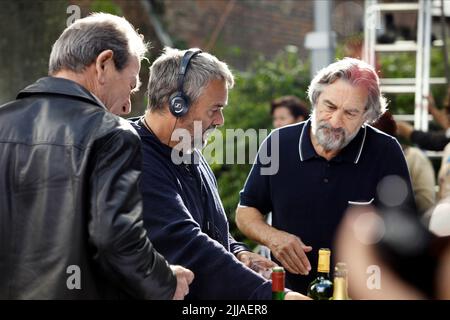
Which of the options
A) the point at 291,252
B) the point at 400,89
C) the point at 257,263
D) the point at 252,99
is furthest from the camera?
the point at 252,99

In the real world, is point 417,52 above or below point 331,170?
above

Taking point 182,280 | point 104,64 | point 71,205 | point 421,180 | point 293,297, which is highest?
point 104,64

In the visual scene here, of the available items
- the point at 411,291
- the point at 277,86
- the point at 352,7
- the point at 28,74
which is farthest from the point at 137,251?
the point at 352,7

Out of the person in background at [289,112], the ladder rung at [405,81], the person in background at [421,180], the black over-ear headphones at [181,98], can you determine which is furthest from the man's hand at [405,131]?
the black over-ear headphones at [181,98]

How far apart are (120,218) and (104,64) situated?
0.52 m

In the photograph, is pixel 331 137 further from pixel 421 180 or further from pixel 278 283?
pixel 421 180

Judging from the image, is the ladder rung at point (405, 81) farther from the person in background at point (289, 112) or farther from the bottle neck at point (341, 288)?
the bottle neck at point (341, 288)

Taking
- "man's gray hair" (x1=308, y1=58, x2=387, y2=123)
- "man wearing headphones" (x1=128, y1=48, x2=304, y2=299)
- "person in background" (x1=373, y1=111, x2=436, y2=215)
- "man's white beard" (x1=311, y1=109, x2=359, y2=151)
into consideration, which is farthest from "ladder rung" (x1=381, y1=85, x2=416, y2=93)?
"man wearing headphones" (x1=128, y1=48, x2=304, y2=299)

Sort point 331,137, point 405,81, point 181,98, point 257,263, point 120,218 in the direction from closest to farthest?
point 120,218 < point 181,98 < point 257,263 < point 331,137 < point 405,81

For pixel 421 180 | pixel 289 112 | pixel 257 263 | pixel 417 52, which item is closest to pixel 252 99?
pixel 417 52

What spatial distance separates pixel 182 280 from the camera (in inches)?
99.0

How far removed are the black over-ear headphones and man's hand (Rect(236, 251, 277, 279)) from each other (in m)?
0.62

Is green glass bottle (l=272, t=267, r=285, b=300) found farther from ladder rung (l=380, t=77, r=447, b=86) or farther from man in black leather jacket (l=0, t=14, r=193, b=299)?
ladder rung (l=380, t=77, r=447, b=86)
